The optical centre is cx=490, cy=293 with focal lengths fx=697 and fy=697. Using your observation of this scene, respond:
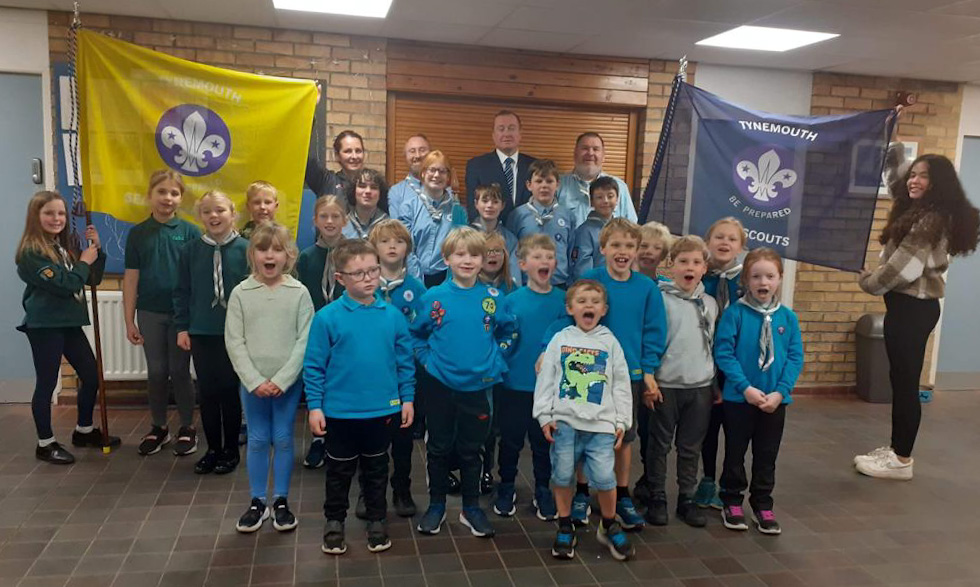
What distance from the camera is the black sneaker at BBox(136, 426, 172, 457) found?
434 cm

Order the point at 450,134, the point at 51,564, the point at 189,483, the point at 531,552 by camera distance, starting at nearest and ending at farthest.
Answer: the point at 51,564, the point at 531,552, the point at 189,483, the point at 450,134

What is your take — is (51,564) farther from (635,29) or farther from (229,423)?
(635,29)

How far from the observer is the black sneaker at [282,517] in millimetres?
3375

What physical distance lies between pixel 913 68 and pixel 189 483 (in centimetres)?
657

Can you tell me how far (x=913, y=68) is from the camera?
610cm

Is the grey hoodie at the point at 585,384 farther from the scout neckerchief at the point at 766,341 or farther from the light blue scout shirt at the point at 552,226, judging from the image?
the light blue scout shirt at the point at 552,226

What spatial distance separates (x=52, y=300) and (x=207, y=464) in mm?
1351

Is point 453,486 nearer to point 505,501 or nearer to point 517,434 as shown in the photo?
point 505,501

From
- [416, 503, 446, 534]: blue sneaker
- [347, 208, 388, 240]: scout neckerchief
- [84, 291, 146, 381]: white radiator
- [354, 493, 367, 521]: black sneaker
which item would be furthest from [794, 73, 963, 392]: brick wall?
[84, 291, 146, 381]: white radiator

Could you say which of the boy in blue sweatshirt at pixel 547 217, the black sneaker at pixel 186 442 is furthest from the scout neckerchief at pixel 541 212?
the black sneaker at pixel 186 442

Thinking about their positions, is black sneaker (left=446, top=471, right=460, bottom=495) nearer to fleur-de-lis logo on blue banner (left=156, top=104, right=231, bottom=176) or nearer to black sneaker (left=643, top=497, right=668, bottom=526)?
black sneaker (left=643, top=497, right=668, bottom=526)

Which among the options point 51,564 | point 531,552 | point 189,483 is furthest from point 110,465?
point 531,552

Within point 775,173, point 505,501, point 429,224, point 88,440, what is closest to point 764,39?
Result: point 775,173

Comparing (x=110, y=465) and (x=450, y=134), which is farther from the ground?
(x=450, y=134)
